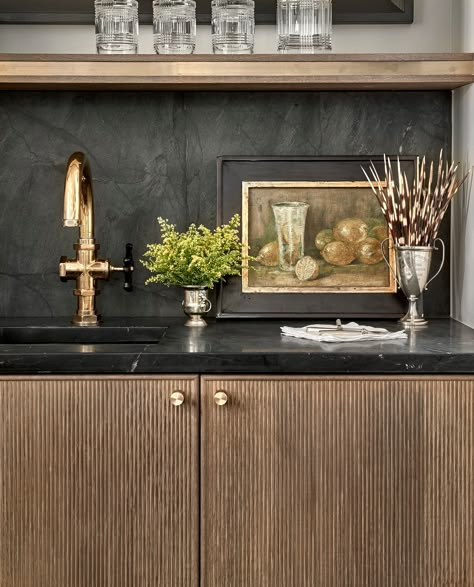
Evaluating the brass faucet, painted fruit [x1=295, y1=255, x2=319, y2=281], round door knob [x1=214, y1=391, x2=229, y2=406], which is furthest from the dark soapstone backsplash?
round door knob [x1=214, y1=391, x2=229, y2=406]

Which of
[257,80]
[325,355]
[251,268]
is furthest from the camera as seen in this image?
[251,268]

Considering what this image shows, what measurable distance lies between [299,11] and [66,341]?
40.2 inches

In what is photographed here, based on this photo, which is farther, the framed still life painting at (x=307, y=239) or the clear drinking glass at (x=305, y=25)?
the framed still life painting at (x=307, y=239)

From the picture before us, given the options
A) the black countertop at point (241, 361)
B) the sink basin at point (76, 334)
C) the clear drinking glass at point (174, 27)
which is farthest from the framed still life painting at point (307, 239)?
the black countertop at point (241, 361)

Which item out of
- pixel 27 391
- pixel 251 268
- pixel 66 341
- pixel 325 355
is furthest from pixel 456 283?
pixel 27 391

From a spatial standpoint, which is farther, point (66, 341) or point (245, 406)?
point (66, 341)

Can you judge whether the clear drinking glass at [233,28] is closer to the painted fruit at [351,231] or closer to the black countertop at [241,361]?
the painted fruit at [351,231]

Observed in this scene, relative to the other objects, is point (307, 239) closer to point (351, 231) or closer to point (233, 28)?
point (351, 231)

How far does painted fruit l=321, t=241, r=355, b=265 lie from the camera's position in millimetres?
2408

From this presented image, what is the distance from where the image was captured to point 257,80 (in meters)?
2.21

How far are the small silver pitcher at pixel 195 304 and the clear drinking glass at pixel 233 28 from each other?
60 centimetres

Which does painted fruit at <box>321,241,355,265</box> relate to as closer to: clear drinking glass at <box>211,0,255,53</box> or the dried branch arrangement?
the dried branch arrangement

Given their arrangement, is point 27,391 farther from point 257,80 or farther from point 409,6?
point 409,6

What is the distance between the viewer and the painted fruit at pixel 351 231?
94.8 inches
